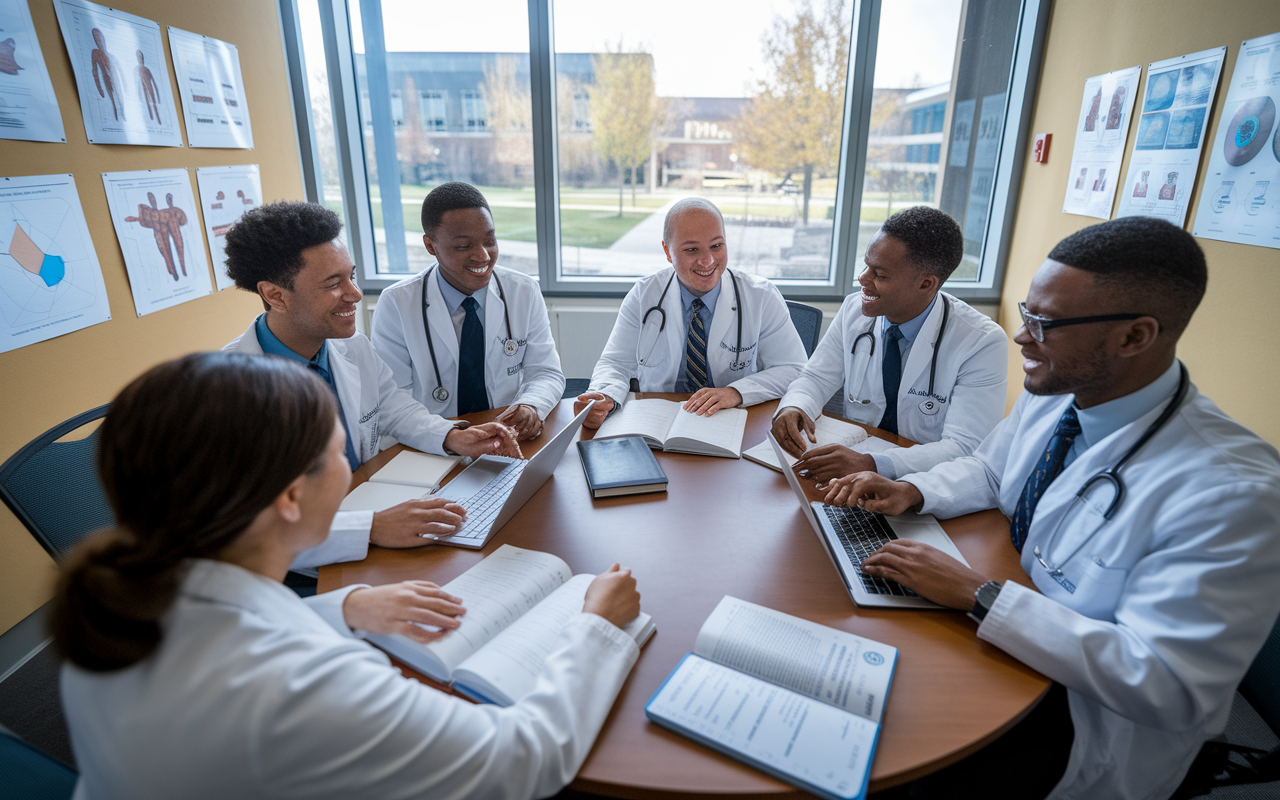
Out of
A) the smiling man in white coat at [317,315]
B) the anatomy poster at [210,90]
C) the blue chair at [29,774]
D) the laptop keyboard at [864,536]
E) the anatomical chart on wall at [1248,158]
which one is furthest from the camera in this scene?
Result: the anatomy poster at [210,90]

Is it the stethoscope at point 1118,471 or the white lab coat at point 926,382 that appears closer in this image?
the stethoscope at point 1118,471

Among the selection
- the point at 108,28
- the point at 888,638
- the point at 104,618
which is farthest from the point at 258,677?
the point at 108,28

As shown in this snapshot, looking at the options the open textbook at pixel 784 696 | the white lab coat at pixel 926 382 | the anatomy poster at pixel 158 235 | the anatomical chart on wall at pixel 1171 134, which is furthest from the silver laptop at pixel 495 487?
the anatomical chart on wall at pixel 1171 134

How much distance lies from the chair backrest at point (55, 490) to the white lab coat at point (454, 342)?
0.97 meters

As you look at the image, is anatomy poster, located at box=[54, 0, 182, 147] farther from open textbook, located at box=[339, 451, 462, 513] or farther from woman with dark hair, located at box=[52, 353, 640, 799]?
woman with dark hair, located at box=[52, 353, 640, 799]

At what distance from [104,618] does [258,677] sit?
15cm

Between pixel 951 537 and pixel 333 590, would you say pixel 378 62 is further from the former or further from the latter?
pixel 951 537

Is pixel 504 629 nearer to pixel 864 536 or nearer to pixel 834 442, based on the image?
pixel 864 536

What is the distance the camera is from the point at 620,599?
3.34ft

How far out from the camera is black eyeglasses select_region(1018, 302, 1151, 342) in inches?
45.4

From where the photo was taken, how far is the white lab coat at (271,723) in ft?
1.98

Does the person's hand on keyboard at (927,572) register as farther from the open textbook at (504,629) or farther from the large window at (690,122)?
the large window at (690,122)

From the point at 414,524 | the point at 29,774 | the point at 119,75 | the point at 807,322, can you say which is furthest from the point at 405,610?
the point at 119,75

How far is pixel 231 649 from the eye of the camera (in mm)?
643
